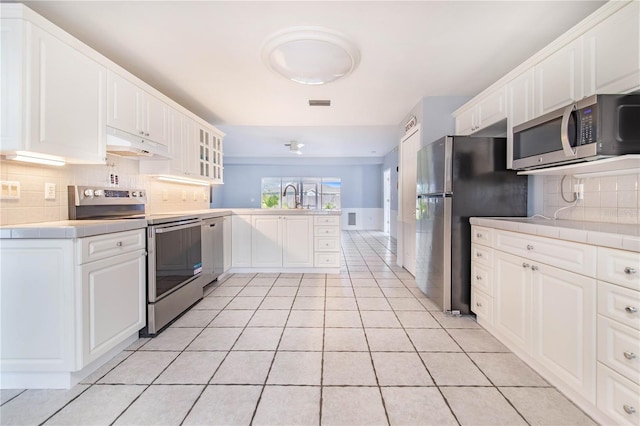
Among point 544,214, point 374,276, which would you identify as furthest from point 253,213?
point 544,214

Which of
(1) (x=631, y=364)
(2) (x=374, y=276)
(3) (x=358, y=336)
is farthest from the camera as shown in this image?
(2) (x=374, y=276)

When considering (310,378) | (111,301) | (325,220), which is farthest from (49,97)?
(325,220)

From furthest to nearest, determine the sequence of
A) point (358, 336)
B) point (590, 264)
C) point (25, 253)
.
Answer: point (358, 336), point (25, 253), point (590, 264)

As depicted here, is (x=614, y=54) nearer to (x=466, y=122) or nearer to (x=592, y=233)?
(x=592, y=233)

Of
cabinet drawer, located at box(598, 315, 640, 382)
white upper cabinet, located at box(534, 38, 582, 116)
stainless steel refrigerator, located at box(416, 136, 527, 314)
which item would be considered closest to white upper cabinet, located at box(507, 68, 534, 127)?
white upper cabinet, located at box(534, 38, 582, 116)

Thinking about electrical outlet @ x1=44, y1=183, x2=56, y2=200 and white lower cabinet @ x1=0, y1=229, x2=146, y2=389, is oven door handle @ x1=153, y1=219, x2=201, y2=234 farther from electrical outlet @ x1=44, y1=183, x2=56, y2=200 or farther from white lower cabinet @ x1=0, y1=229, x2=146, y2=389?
electrical outlet @ x1=44, y1=183, x2=56, y2=200

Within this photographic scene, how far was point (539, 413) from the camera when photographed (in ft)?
4.25

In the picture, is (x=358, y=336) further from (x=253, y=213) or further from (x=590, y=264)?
(x=253, y=213)

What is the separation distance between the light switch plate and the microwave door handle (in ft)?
10.9

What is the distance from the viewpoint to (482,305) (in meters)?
2.17

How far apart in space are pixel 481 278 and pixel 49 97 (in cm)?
327

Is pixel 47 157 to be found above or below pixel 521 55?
below

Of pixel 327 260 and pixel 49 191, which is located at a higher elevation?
pixel 49 191

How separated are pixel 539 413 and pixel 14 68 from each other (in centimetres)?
329
